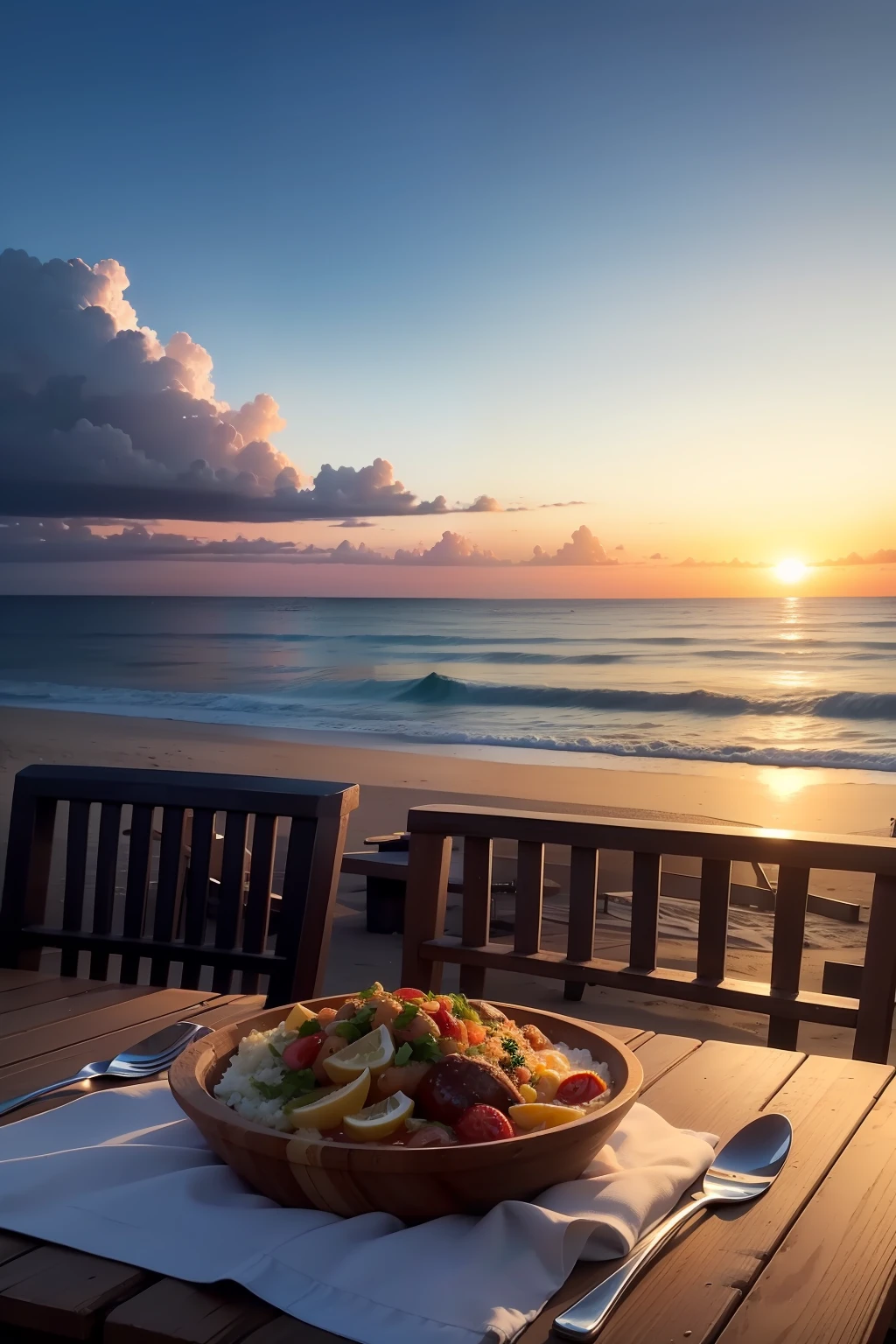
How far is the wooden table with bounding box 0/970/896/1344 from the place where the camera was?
83 centimetres

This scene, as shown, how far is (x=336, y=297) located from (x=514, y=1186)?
20.5m

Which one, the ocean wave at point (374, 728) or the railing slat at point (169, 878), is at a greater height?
the railing slat at point (169, 878)


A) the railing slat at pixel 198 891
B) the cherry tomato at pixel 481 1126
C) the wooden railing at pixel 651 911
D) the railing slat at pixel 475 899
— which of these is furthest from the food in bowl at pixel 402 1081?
the railing slat at pixel 475 899

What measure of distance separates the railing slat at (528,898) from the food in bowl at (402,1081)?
3.57ft

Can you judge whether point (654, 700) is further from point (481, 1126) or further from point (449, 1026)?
point (481, 1126)

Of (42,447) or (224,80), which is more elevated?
(224,80)

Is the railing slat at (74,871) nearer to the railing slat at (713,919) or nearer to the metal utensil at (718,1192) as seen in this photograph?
the railing slat at (713,919)

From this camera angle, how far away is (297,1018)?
116 centimetres

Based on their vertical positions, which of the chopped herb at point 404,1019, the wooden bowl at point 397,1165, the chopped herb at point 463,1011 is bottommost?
the wooden bowl at point 397,1165

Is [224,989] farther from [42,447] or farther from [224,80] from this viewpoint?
[42,447]

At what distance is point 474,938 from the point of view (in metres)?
2.28

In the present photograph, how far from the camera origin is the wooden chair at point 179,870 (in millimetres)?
2082

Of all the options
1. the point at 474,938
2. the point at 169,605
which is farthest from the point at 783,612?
the point at 474,938

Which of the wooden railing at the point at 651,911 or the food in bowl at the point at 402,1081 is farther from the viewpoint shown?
the wooden railing at the point at 651,911
